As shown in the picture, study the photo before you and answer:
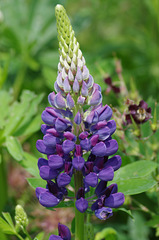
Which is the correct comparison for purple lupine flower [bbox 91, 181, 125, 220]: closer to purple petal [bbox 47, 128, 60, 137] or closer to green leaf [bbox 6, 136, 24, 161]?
purple petal [bbox 47, 128, 60, 137]

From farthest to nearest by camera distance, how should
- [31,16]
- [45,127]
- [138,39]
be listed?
[138,39] < [31,16] < [45,127]

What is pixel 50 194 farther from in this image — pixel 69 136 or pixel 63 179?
pixel 69 136

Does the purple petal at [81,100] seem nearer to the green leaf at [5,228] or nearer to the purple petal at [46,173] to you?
the purple petal at [46,173]

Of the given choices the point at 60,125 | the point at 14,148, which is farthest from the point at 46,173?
the point at 14,148

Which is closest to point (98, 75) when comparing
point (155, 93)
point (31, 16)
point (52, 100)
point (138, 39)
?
point (155, 93)

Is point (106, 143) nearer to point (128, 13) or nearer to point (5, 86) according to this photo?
point (5, 86)

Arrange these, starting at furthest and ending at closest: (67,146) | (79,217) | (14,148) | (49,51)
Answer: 1. (49,51)
2. (14,148)
3. (79,217)
4. (67,146)
